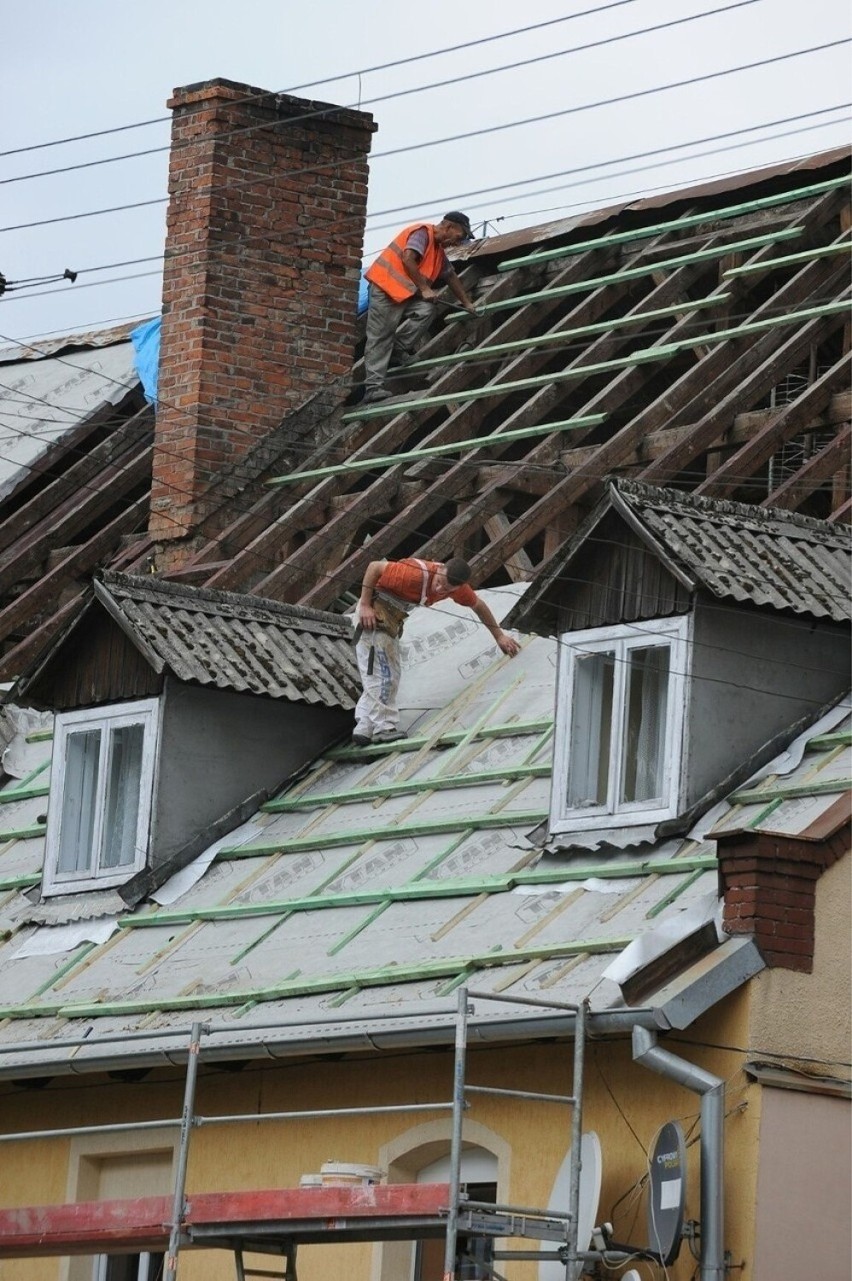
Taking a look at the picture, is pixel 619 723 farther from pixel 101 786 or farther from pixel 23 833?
pixel 23 833

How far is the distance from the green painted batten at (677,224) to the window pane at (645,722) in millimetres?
6482

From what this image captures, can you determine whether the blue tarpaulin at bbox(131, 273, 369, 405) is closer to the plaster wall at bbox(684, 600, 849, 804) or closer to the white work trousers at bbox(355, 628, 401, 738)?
the white work trousers at bbox(355, 628, 401, 738)

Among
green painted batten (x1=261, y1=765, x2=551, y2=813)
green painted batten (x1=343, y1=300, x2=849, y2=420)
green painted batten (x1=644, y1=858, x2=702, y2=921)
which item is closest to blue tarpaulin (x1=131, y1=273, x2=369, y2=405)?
green painted batten (x1=343, y1=300, x2=849, y2=420)

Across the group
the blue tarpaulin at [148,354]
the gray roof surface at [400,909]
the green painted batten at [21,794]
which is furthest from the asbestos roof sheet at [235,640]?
the blue tarpaulin at [148,354]

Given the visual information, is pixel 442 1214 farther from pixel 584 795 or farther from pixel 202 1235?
pixel 584 795

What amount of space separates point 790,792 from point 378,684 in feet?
13.9

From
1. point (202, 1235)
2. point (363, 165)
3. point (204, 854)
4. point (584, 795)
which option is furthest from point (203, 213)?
point (202, 1235)

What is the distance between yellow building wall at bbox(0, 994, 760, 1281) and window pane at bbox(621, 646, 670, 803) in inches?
71.9

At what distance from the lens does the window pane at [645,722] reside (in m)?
14.0

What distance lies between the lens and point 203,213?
2211cm

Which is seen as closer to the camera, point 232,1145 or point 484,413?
point 232,1145

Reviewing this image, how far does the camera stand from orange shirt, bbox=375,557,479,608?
1661cm

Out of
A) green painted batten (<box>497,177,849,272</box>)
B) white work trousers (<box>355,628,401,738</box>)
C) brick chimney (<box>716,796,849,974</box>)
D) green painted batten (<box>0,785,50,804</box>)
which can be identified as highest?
green painted batten (<box>497,177,849,272</box>)

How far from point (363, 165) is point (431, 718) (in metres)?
7.79
